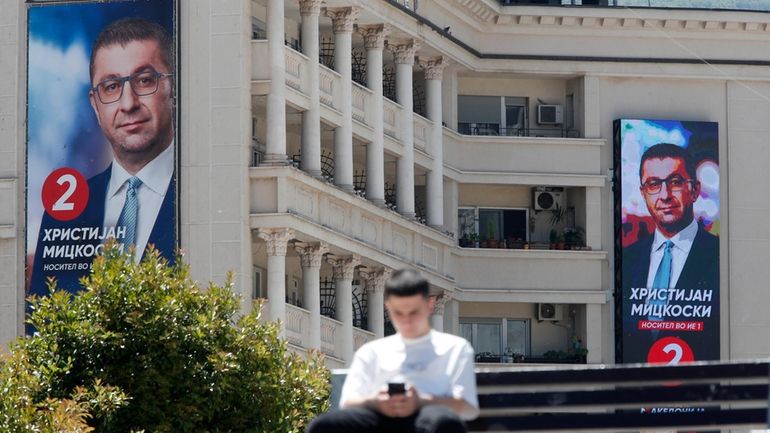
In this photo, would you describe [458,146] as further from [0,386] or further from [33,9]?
[0,386]

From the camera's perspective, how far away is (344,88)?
66.2 m

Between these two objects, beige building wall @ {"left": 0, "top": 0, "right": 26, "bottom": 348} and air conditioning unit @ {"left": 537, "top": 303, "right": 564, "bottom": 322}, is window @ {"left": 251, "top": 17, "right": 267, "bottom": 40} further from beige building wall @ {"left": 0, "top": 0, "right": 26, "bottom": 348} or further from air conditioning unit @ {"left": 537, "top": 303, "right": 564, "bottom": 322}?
air conditioning unit @ {"left": 537, "top": 303, "right": 564, "bottom": 322}

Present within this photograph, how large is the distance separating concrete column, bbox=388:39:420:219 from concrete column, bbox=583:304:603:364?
878 centimetres

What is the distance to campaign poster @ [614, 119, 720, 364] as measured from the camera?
7731 cm

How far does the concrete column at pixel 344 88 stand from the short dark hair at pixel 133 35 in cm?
581

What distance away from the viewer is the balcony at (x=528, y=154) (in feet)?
253

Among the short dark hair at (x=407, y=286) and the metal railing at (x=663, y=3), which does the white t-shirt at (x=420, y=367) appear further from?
the metal railing at (x=663, y=3)

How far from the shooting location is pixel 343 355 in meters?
65.1

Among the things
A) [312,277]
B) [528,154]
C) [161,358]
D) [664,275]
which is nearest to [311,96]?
[312,277]

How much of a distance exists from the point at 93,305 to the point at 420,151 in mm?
29618

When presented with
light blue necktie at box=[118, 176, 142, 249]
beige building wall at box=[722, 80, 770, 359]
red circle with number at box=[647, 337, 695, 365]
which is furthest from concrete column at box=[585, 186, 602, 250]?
light blue necktie at box=[118, 176, 142, 249]

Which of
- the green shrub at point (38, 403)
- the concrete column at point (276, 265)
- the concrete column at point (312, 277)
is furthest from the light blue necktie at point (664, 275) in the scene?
the green shrub at point (38, 403)

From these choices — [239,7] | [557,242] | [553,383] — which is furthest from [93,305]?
[557,242]

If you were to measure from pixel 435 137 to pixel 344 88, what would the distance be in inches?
318
